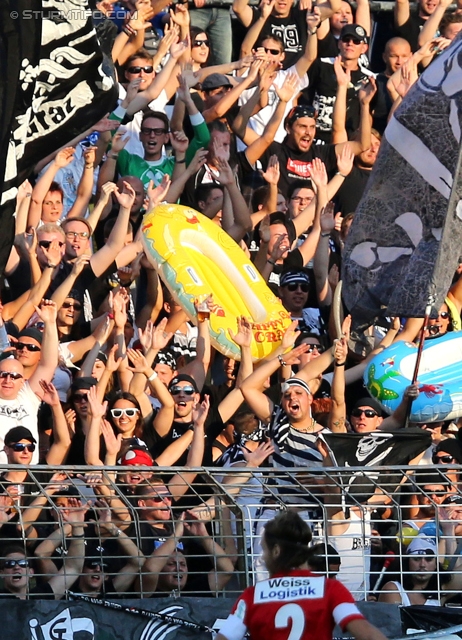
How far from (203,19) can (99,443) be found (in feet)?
17.9

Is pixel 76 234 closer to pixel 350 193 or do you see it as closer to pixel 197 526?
pixel 350 193

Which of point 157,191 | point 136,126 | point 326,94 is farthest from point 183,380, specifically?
point 326,94

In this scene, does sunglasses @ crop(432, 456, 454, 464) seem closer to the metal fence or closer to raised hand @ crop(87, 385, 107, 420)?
the metal fence

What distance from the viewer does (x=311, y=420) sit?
9539mm

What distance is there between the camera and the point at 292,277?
36.6ft

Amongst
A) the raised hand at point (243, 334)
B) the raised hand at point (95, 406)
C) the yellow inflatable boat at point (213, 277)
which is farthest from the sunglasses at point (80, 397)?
the raised hand at point (243, 334)

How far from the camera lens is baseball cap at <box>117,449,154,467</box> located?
29.0 feet

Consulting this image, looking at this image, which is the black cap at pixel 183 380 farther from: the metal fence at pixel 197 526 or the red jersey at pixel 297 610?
the red jersey at pixel 297 610

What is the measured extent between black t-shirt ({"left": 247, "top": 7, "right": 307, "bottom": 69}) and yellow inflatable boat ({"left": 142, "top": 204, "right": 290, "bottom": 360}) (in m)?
3.46

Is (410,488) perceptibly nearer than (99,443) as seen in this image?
Yes

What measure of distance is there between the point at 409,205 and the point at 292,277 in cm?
197

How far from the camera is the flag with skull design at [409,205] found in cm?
909

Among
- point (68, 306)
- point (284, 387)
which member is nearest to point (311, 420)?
point (284, 387)

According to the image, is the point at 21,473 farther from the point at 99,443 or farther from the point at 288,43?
the point at 288,43
